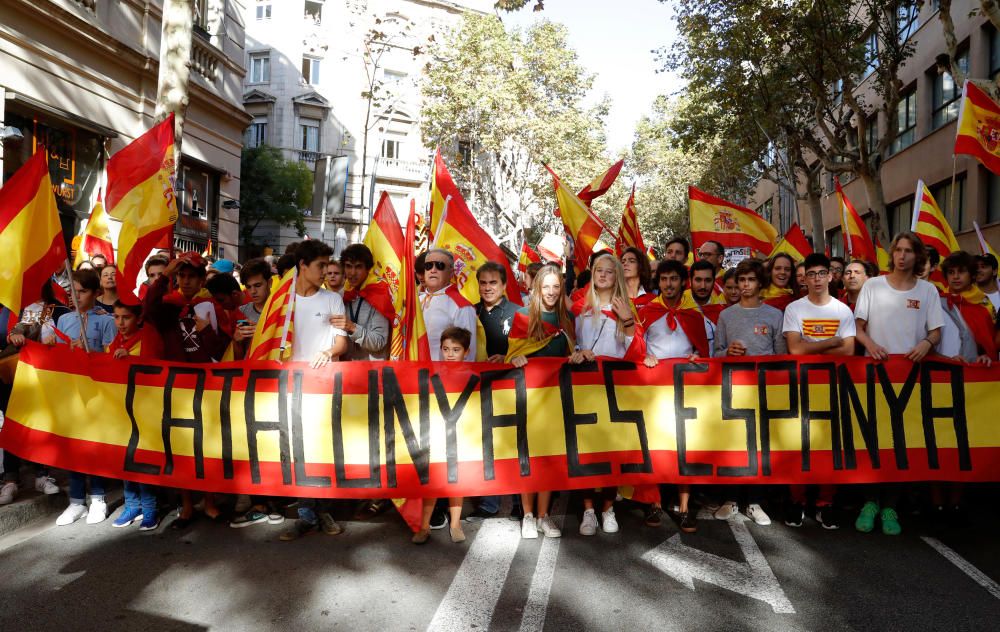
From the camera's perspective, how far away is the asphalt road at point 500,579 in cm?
373

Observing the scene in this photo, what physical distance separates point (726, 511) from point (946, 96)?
19.1 metres

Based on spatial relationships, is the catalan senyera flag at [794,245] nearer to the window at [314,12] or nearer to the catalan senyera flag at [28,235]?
the catalan senyera flag at [28,235]

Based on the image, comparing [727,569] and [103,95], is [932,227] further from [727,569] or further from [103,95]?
[103,95]

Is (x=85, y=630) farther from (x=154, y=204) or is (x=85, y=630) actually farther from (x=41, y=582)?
(x=154, y=204)

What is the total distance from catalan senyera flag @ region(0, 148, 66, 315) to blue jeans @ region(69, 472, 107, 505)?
1.25 metres

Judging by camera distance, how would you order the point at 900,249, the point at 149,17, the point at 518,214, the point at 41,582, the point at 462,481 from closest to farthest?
the point at 41,582 < the point at 462,481 < the point at 900,249 < the point at 149,17 < the point at 518,214

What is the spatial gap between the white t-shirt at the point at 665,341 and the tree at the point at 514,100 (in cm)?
2401

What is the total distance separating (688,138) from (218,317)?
681 inches

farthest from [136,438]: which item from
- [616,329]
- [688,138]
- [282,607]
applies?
[688,138]

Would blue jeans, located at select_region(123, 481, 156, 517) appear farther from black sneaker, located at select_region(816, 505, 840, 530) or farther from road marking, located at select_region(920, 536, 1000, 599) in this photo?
road marking, located at select_region(920, 536, 1000, 599)

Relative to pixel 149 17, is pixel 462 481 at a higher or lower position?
lower

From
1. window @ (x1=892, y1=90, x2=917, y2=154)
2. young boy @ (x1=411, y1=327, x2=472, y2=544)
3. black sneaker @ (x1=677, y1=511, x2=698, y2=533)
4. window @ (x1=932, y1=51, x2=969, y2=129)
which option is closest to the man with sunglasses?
young boy @ (x1=411, y1=327, x2=472, y2=544)

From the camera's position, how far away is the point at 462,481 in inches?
195

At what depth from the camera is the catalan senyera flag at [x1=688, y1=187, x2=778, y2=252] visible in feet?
30.5
